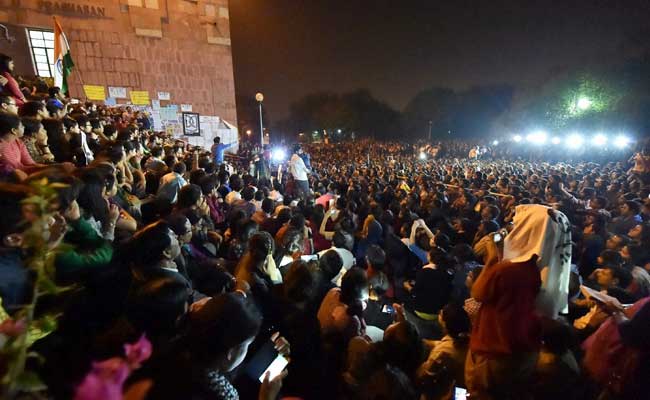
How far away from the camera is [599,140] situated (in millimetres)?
33875

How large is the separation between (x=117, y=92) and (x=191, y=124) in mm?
3612

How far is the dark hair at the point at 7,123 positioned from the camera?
348cm

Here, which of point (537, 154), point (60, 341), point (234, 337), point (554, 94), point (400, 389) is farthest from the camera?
point (554, 94)

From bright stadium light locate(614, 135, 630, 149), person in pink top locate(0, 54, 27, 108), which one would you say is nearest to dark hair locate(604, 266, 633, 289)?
person in pink top locate(0, 54, 27, 108)

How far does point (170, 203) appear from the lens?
4664 mm

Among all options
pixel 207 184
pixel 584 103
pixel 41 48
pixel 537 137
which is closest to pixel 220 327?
pixel 207 184

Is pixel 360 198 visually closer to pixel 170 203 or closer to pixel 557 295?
pixel 170 203

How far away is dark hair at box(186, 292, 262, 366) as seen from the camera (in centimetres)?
167

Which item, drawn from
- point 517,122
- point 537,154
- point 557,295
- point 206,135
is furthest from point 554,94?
point 557,295

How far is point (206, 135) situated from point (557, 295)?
19.4m

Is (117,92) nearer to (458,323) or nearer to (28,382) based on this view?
(458,323)

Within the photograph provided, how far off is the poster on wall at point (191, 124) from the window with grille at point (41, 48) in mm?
5941

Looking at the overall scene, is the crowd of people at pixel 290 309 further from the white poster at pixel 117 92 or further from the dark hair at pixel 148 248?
the white poster at pixel 117 92

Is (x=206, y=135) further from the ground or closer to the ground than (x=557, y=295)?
further from the ground
